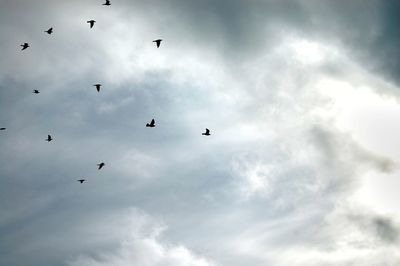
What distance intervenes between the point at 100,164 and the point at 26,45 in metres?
30.9

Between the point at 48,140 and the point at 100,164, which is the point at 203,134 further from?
the point at 48,140

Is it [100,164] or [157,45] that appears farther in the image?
[100,164]

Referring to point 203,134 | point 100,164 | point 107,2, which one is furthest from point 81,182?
point 107,2

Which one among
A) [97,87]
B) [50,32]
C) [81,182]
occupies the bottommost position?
[81,182]

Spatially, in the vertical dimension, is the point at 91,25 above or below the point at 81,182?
above

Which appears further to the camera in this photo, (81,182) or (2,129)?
(81,182)

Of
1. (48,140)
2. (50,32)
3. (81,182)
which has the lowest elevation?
(81,182)

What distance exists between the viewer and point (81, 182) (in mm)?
133625

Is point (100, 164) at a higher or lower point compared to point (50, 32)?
lower

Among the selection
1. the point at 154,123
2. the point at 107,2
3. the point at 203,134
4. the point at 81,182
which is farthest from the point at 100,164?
the point at 107,2

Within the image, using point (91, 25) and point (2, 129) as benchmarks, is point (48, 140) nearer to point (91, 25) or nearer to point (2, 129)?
point (2, 129)

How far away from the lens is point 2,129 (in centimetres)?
12106

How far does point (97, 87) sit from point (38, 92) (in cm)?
1374

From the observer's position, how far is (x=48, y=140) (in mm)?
132000
